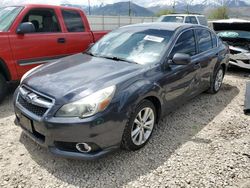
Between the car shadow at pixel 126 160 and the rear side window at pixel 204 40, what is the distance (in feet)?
4.46

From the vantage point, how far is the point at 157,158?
314cm

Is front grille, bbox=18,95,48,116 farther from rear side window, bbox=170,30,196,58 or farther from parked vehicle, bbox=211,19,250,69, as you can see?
parked vehicle, bbox=211,19,250,69

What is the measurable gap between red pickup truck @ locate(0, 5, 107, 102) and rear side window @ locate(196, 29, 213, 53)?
259 cm

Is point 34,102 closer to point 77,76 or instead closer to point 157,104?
point 77,76

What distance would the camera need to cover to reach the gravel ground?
8.96 feet

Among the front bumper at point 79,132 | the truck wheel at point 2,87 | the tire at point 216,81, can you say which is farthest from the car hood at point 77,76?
the tire at point 216,81

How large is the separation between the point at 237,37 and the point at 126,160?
20.8 feet

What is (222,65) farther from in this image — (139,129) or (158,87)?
(139,129)

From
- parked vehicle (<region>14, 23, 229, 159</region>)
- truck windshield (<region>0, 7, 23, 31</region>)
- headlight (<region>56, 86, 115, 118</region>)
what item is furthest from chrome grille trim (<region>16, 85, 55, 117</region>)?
truck windshield (<region>0, 7, 23, 31</region>)

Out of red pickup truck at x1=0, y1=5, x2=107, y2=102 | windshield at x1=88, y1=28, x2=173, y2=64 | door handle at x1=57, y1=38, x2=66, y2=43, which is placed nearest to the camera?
windshield at x1=88, y1=28, x2=173, y2=64

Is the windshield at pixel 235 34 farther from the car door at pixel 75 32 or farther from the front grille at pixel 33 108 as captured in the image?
the front grille at pixel 33 108

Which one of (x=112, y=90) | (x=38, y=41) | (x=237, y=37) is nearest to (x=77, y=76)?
(x=112, y=90)

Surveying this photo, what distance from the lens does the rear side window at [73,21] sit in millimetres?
5578

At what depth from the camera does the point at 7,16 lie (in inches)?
193
